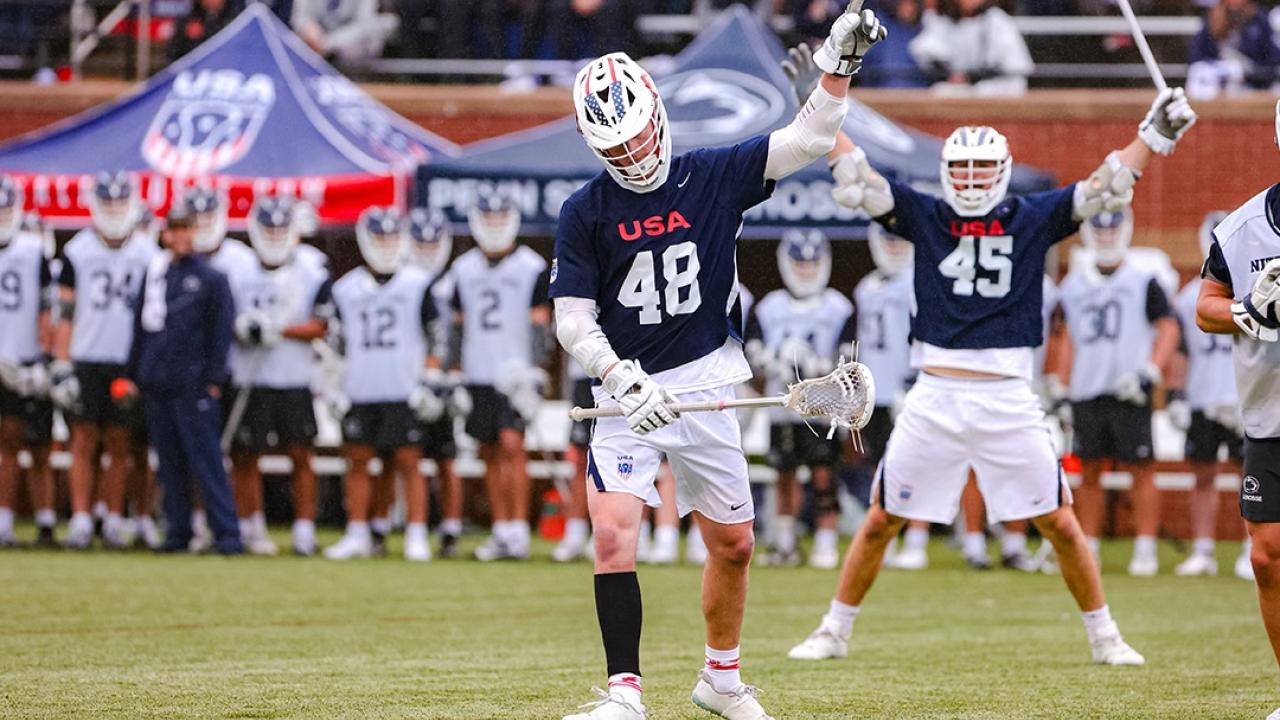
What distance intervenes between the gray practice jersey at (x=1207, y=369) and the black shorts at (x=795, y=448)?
2439mm

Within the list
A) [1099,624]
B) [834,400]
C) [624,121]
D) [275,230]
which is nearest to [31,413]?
[275,230]

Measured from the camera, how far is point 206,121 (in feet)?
51.7

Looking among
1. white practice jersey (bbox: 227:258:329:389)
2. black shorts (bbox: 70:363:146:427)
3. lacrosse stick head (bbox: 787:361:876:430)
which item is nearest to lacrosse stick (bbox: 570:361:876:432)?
lacrosse stick head (bbox: 787:361:876:430)

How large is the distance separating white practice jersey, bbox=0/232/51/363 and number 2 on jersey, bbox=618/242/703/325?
8.20 metres

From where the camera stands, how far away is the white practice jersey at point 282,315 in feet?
43.2

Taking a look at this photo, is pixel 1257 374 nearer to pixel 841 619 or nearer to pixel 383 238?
pixel 841 619

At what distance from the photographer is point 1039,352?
1343 cm

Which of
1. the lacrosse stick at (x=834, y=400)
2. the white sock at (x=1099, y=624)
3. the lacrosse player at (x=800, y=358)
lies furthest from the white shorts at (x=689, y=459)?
the lacrosse player at (x=800, y=358)

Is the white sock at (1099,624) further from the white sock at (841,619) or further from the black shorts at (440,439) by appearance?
the black shorts at (440,439)

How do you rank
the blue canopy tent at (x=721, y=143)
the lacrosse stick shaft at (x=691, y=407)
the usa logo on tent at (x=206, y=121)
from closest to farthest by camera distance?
the lacrosse stick shaft at (x=691, y=407)
the blue canopy tent at (x=721, y=143)
the usa logo on tent at (x=206, y=121)

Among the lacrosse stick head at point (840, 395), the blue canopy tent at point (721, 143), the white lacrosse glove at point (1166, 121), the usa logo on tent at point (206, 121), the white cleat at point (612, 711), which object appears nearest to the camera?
the white cleat at point (612, 711)

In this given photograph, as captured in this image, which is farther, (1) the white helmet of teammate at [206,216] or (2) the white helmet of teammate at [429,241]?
(2) the white helmet of teammate at [429,241]

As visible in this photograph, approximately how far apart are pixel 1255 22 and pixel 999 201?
992 cm

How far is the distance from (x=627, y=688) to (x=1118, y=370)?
25.2 ft
